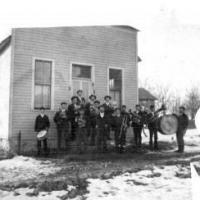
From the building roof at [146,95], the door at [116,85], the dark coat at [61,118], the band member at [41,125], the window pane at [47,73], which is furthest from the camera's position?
the door at [116,85]

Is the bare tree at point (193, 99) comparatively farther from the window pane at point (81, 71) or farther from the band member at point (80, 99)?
the window pane at point (81, 71)

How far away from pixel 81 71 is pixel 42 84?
1.35m

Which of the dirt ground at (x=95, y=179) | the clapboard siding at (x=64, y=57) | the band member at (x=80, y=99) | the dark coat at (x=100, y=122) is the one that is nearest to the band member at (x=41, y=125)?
the clapboard siding at (x=64, y=57)

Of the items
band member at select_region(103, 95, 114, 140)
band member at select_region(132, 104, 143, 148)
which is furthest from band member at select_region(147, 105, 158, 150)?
band member at select_region(103, 95, 114, 140)

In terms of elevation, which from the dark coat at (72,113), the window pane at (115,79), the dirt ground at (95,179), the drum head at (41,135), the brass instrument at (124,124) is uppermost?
the window pane at (115,79)

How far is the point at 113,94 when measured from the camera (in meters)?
10.3

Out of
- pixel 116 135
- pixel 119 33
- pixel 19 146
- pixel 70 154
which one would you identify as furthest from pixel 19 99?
pixel 119 33

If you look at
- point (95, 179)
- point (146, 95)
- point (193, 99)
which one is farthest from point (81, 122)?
point (193, 99)

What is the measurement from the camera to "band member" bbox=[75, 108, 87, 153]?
8312mm

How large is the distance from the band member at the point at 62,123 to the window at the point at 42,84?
687 millimetres

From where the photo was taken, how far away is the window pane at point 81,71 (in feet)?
31.3

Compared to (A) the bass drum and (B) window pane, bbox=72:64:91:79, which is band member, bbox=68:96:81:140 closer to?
(B) window pane, bbox=72:64:91:79

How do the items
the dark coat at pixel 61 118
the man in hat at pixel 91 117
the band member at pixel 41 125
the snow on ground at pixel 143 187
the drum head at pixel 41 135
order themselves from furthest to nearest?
the man in hat at pixel 91 117
the dark coat at pixel 61 118
the band member at pixel 41 125
the drum head at pixel 41 135
the snow on ground at pixel 143 187

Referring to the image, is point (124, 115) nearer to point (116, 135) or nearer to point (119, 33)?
point (116, 135)
